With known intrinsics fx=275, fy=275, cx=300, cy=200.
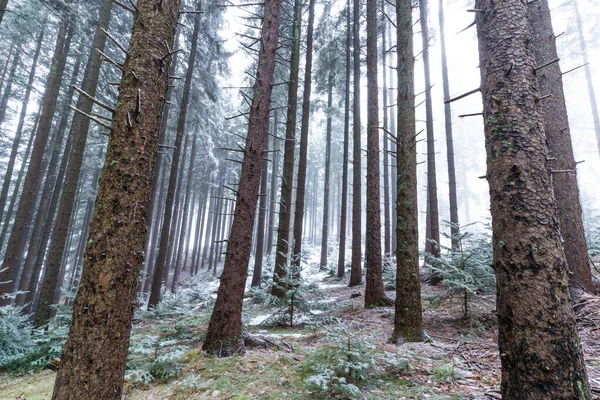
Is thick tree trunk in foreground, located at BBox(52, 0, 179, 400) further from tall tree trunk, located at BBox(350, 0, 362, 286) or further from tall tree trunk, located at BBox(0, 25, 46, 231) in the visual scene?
tall tree trunk, located at BBox(0, 25, 46, 231)

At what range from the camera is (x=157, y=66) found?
3012mm

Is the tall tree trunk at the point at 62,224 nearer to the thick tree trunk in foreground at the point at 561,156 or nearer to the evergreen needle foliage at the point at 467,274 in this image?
the evergreen needle foliage at the point at 467,274

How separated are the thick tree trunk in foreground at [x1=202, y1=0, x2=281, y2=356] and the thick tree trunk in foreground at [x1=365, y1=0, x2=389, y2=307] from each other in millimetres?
3293

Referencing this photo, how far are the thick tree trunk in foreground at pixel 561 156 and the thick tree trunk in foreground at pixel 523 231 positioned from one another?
345cm

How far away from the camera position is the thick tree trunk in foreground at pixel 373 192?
729 centimetres

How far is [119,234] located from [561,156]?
733 cm

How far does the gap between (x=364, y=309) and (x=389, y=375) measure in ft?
13.0

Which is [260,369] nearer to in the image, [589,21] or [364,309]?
[364,309]

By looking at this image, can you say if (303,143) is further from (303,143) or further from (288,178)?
(288,178)

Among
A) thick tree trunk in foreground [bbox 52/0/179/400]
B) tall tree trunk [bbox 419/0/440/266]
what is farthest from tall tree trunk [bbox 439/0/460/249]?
thick tree trunk in foreground [bbox 52/0/179/400]

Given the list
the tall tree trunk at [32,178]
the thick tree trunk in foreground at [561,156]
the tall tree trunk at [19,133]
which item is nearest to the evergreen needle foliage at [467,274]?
the thick tree trunk in foreground at [561,156]

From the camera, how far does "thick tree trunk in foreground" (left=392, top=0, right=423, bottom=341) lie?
4.66 m

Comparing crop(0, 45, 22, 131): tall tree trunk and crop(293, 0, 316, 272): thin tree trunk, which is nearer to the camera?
crop(293, 0, 316, 272): thin tree trunk

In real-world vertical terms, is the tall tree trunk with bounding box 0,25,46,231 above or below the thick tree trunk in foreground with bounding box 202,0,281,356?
above
